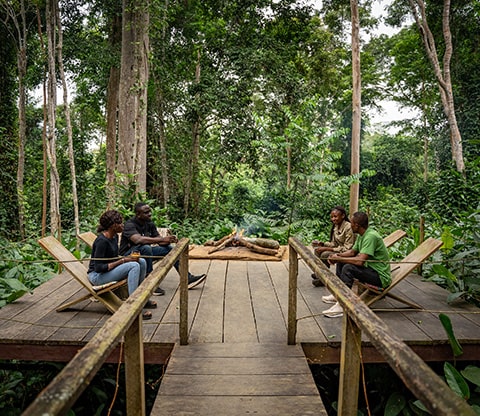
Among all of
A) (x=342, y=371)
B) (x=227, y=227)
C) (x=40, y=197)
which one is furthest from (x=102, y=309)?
(x=40, y=197)

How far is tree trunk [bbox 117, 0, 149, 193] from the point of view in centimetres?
880

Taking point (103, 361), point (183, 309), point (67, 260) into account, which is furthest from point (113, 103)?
point (103, 361)

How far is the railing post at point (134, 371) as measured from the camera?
75.4 inches

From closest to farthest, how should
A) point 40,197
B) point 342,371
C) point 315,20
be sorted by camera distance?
point 342,371 < point 40,197 < point 315,20

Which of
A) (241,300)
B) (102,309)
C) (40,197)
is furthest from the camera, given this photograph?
(40,197)

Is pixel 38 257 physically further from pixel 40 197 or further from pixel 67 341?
pixel 40 197

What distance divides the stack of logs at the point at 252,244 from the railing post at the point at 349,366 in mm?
4917

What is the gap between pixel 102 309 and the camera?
4074mm

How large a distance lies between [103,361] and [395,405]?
330cm

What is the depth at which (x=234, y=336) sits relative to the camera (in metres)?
3.47

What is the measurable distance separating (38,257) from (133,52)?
5.39 meters

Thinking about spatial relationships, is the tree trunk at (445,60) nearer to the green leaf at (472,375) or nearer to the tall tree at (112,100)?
the tall tree at (112,100)

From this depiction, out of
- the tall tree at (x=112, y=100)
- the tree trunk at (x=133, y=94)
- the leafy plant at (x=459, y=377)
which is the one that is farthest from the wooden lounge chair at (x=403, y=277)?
the tall tree at (x=112, y=100)

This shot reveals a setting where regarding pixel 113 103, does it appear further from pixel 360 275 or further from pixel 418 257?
pixel 418 257
